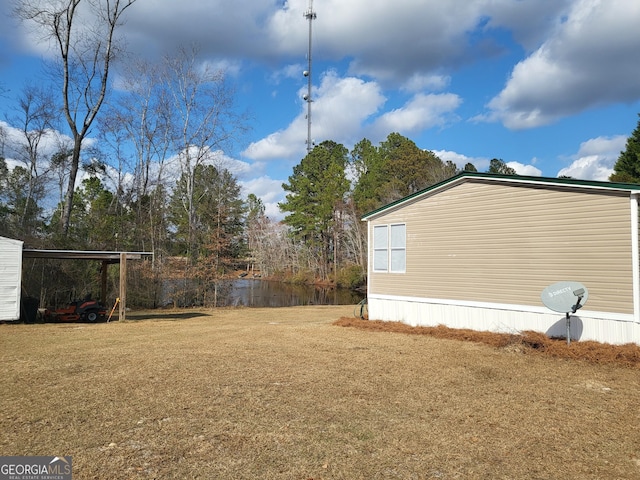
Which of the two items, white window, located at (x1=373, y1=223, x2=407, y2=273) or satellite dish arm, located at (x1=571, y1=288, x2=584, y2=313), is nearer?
satellite dish arm, located at (x1=571, y1=288, x2=584, y2=313)

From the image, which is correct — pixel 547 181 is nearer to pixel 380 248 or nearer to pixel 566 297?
pixel 566 297

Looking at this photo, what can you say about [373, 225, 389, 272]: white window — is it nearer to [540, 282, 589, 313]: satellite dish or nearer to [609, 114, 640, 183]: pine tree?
[540, 282, 589, 313]: satellite dish

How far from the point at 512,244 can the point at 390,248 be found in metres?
3.33

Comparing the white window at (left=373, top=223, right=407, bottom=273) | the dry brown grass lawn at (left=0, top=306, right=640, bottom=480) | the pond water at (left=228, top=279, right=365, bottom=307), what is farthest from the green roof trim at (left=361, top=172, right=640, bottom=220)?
the pond water at (left=228, top=279, right=365, bottom=307)

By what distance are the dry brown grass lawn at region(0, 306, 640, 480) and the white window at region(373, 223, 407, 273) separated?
3531 millimetres

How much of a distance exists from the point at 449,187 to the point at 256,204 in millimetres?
45401

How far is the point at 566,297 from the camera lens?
7.74m

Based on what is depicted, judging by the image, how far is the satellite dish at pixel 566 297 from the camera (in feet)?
25.1

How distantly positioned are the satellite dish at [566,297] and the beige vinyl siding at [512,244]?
1.86 ft

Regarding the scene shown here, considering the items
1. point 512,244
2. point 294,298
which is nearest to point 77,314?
point 512,244

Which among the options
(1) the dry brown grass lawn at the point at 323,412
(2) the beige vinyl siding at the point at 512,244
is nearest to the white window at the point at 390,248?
(2) the beige vinyl siding at the point at 512,244

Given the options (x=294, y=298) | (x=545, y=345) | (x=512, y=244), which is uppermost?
(x=512, y=244)

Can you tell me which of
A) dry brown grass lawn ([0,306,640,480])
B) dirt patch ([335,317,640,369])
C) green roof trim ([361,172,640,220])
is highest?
green roof trim ([361,172,640,220])

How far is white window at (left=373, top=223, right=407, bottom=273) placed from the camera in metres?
11.6
